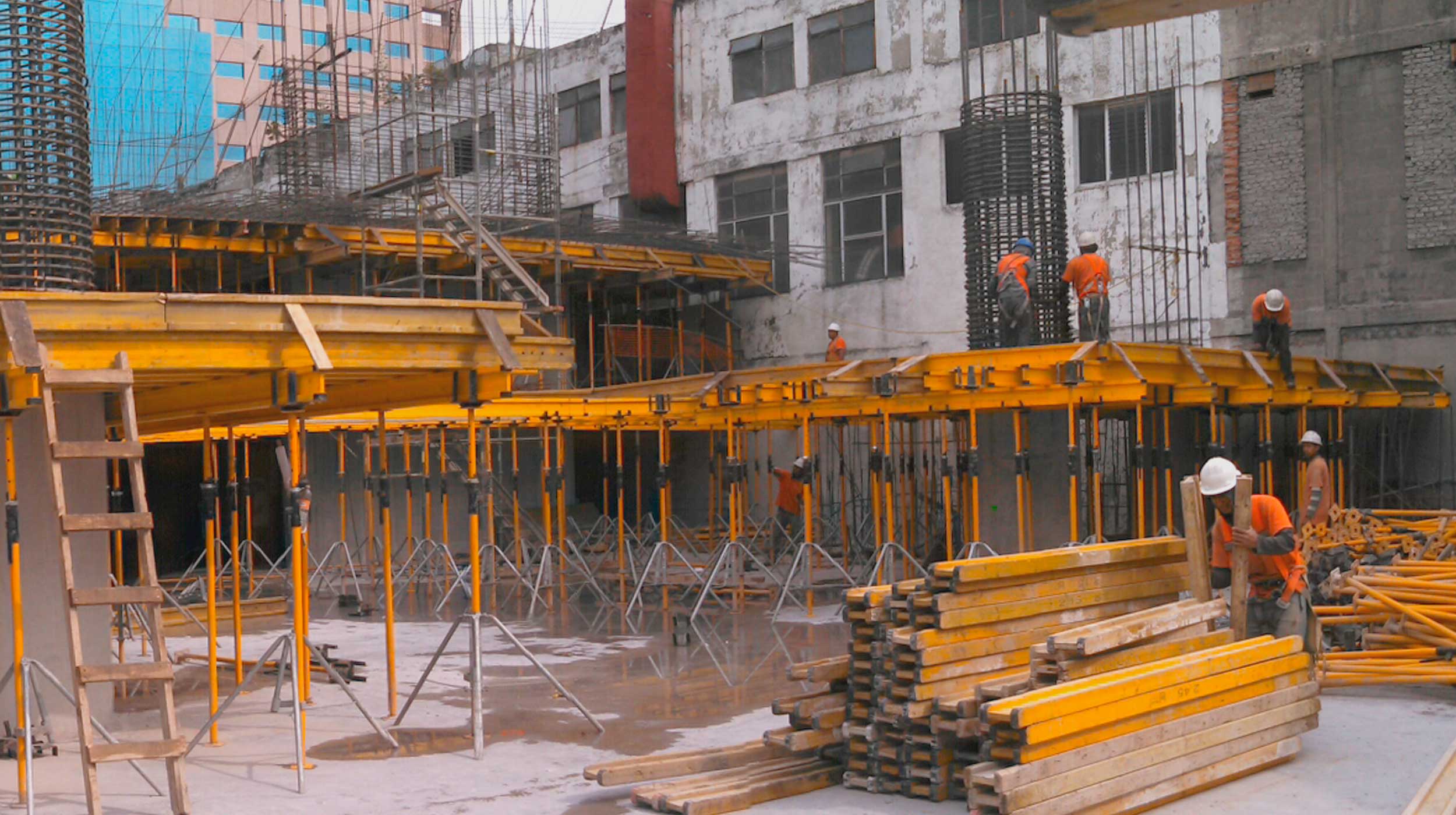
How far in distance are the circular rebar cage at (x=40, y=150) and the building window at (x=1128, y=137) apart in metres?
18.4

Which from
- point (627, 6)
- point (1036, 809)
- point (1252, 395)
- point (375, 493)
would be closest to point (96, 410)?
point (1036, 809)

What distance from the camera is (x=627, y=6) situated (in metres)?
33.8

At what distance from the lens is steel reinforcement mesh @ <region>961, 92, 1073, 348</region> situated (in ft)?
65.2

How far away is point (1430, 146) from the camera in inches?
894

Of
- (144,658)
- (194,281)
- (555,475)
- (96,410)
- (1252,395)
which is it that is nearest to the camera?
(96,410)

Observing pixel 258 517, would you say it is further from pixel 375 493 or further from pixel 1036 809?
pixel 1036 809

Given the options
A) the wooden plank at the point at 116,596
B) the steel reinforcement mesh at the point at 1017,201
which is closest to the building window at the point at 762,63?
the steel reinforcement mesh at the point at 1017,201

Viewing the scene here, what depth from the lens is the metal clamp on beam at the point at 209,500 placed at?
10.7 meters

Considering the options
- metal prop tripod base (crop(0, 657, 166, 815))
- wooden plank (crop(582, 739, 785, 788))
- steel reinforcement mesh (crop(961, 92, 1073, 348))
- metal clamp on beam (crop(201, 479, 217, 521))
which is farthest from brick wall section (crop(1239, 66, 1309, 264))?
metal prop tripod base (crop(0, 657, 166, 815))

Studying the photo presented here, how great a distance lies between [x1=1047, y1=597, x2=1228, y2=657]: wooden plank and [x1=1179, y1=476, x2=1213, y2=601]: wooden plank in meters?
0.14

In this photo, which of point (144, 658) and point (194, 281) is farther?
point (194, 281)

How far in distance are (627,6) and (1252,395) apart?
19739mm

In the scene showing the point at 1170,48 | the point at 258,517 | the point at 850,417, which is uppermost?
the point at 1170,48

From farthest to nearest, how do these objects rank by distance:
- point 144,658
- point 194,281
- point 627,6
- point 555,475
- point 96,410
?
point 627,6 < point 194,281 < point 555,475 < point 144,658 < point 96,410
